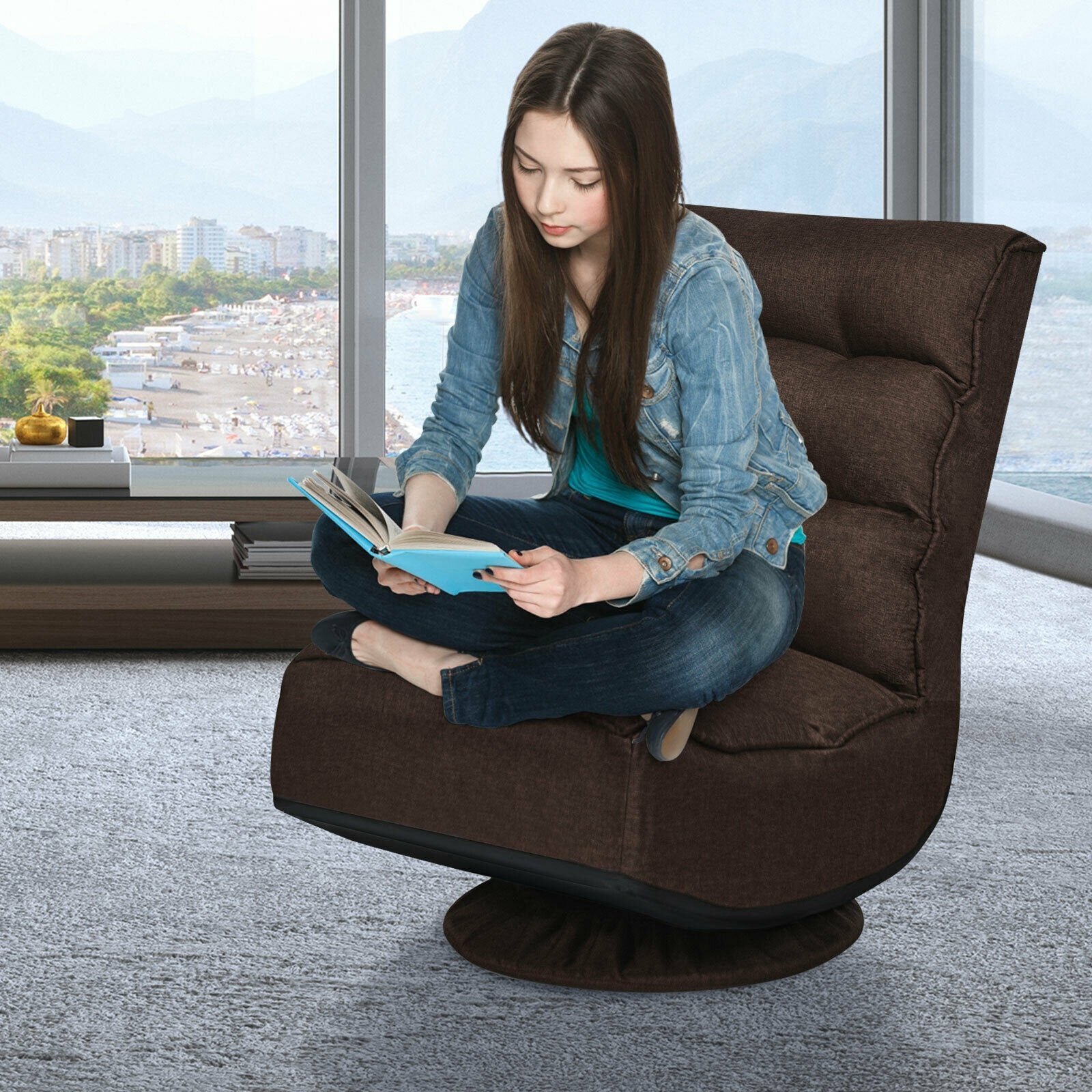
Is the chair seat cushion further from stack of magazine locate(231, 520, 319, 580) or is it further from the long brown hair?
stack of magazine locate(231, 520, 319, 580)

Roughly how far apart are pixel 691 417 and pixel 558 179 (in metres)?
0.29

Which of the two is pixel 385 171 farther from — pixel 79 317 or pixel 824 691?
pixel 824 691

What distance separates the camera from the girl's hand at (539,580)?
4.53 feet

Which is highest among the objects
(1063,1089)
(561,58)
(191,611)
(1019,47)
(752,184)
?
(1019,47)

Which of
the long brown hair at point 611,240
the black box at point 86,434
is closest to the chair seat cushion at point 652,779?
the long brown hair at point 611,240

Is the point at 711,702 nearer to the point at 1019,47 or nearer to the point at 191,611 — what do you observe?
the point at 191,611

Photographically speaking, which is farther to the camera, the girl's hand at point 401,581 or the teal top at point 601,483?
the teal top at point 601,483

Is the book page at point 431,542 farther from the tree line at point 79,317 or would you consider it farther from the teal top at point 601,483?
the tree line at point 79,317

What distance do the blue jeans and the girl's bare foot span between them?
0.6 inches

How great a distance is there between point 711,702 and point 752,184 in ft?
13.0

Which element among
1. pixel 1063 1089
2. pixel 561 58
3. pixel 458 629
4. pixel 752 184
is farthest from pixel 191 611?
pixel 752 184

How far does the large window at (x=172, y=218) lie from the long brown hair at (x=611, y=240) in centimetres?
331

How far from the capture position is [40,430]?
329 centimetres

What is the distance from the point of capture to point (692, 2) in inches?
197
